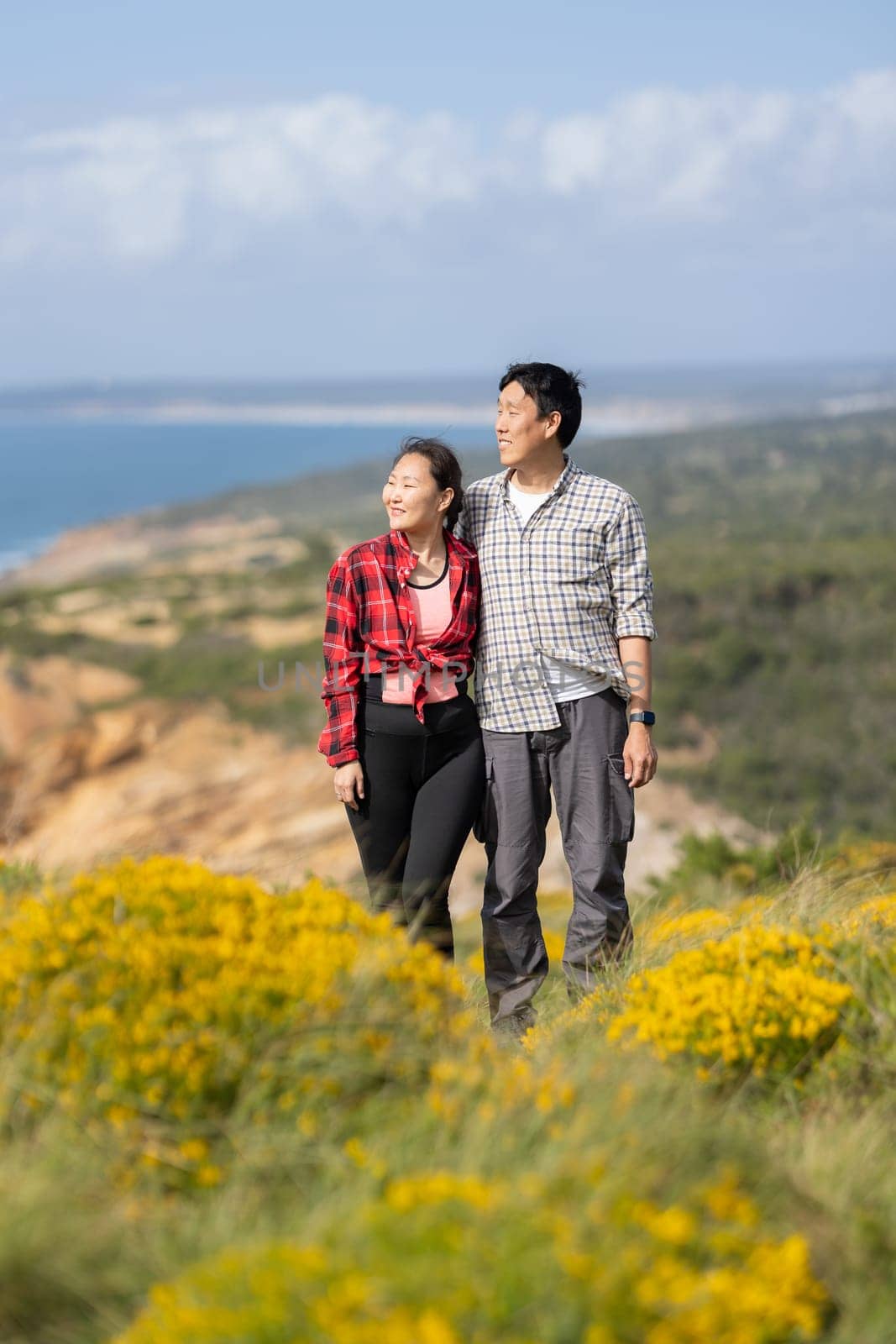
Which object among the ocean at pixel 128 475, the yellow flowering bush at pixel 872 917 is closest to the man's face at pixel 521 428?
the yellow flowering bush at pixel 872 917

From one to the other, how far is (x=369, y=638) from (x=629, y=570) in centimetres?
89

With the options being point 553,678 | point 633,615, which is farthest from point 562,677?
point 633,615

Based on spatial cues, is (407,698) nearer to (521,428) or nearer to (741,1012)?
(521,428)

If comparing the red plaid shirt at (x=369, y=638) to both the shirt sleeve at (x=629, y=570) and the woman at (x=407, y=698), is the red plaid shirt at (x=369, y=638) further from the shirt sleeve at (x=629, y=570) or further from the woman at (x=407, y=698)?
the shirt sleeve at (x=629, y=570)

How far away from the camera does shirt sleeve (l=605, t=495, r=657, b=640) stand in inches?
160

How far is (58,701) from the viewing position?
2095cm

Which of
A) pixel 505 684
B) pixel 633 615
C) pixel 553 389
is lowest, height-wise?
pixel 505 684

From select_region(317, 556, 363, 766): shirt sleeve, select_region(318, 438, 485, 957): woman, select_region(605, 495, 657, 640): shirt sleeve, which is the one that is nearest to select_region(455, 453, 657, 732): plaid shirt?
select_region(605, 495, 657, 640): shirt sleeve

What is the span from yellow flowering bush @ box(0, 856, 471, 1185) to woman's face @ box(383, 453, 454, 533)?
Answer: 4.29 feet

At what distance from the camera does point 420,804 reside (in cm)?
391

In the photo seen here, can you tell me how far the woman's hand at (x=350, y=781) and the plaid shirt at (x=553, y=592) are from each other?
472 mm

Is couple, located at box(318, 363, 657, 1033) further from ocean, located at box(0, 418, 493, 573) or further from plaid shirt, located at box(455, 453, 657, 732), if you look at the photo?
ocean, located at box(0, 418, 493, 573)

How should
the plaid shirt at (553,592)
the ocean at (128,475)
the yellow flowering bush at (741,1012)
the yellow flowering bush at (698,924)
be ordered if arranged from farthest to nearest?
1. the ocean at (128,475)
2. the yellow flowering bush at (698,924)
3. the plaid shirt at (553,592)
4. the yellow flowering bush at (741,1012)

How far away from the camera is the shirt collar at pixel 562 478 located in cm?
409
